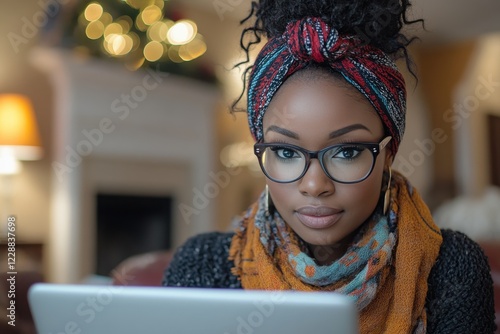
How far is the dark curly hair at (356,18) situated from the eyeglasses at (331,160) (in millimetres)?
158

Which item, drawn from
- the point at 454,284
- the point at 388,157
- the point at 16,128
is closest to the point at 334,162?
the point at 388,157

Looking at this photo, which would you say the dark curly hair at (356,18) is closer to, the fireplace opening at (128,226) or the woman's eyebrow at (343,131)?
the woman's eyebrow at (343,131)

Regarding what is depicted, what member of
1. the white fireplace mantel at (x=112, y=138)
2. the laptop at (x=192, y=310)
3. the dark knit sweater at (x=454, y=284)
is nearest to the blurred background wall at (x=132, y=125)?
the white fireplace mantel at (x=112, y=138)

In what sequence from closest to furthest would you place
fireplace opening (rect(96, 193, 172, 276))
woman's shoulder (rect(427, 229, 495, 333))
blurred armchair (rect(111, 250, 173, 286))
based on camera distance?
woman's shoulder (rect(427, 229, 495, 333)), blurred armchair (rect(111, 250, 173, 286)), fireplace opening (rect(96, 193, 172, 276))

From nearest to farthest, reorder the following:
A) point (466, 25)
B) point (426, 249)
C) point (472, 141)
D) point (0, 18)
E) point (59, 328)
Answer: point (59, 328), point (426, 249), point (0, 18), point (466, 25), point (472, 141)

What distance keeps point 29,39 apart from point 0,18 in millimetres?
208

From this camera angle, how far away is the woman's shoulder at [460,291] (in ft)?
3.45

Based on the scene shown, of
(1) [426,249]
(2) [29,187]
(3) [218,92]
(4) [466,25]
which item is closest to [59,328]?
(1) [426,249]

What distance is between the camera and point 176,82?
15.3 feet

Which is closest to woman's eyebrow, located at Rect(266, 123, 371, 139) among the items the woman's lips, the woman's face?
the woman's face

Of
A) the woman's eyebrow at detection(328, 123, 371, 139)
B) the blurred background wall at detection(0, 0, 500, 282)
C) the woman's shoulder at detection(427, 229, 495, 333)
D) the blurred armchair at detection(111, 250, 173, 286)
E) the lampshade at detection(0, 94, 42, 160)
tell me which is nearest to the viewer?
the woman's eyebrow at detection(328, 123, 371, 139)

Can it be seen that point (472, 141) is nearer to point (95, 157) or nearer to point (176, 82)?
point (176, 82)

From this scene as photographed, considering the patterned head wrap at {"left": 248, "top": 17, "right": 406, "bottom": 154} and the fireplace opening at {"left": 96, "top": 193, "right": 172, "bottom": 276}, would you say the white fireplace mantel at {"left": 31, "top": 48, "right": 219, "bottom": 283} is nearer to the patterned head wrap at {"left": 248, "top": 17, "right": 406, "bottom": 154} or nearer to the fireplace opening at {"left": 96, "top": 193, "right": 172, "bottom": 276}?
the fireplace opening at {"left": 96, "top": 193, "right": 172, "bottom": 276}

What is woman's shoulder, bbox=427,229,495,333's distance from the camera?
105 cm
